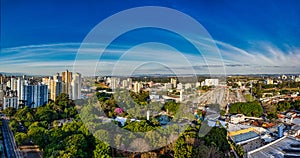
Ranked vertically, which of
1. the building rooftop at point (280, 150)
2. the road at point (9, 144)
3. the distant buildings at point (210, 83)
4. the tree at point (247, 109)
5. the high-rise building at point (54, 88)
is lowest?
the road at point (9, 144)

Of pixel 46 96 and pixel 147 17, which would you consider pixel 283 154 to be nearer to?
pixel 147 17

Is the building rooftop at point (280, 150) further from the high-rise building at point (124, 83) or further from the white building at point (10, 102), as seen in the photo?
the white building at point (10, 102)

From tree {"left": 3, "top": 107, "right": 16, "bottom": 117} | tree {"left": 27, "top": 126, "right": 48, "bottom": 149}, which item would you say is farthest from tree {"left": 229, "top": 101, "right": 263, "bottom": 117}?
tree {"left": 3, "top": 107, "right": 16, "bottom": 117}

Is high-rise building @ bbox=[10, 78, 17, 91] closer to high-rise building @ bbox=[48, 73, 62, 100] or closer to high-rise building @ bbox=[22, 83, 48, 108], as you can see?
high-rise building @ bbox=[22, 83, 48, 108]

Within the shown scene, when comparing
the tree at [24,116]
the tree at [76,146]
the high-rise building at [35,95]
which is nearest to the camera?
the tree at [76,146]

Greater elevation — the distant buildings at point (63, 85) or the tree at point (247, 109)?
the distant buildings at point (63, 85)

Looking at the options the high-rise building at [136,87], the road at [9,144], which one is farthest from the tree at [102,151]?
the high-rise building at [136,87]
